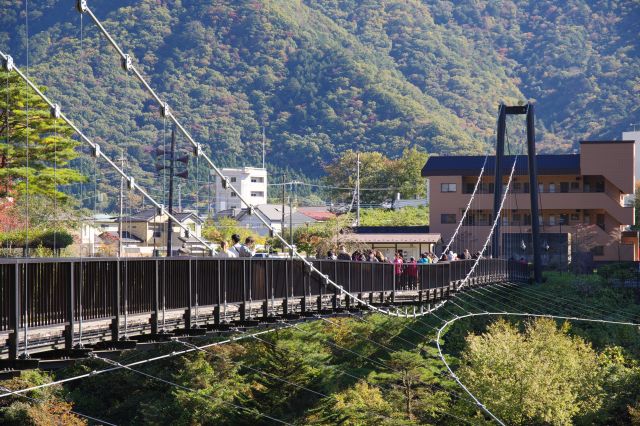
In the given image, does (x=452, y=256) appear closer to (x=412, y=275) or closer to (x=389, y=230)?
(x=412, y=275)

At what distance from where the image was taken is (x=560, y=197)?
8381cm

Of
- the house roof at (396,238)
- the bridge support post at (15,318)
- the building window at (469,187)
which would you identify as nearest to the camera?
the bridge support post at (15,318)

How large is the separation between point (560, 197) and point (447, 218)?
8071 millimetres

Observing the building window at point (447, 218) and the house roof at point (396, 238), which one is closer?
the house roof at point (396, 238)

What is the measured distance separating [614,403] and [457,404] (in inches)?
287

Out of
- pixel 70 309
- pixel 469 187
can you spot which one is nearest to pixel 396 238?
pixel 469 187

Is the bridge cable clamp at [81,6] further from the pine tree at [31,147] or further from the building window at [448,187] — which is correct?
the building window at [448,187]

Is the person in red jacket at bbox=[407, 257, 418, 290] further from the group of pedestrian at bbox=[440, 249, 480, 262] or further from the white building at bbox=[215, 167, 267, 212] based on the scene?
the white building at bbox=[215, 167, 267, 212]

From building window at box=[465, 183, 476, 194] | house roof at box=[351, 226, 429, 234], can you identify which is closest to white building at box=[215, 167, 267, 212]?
house roof at box=[351, 226, 429, 234]

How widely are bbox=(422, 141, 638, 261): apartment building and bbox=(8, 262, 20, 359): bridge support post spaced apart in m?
68.1

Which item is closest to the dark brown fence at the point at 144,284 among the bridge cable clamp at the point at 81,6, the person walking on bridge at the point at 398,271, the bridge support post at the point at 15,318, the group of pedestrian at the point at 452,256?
the bridge support post at the point at 15,318

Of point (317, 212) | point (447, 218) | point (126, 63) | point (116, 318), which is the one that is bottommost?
point (116, 318)

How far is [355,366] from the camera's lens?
49406 millimetres

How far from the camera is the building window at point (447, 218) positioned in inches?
3327
